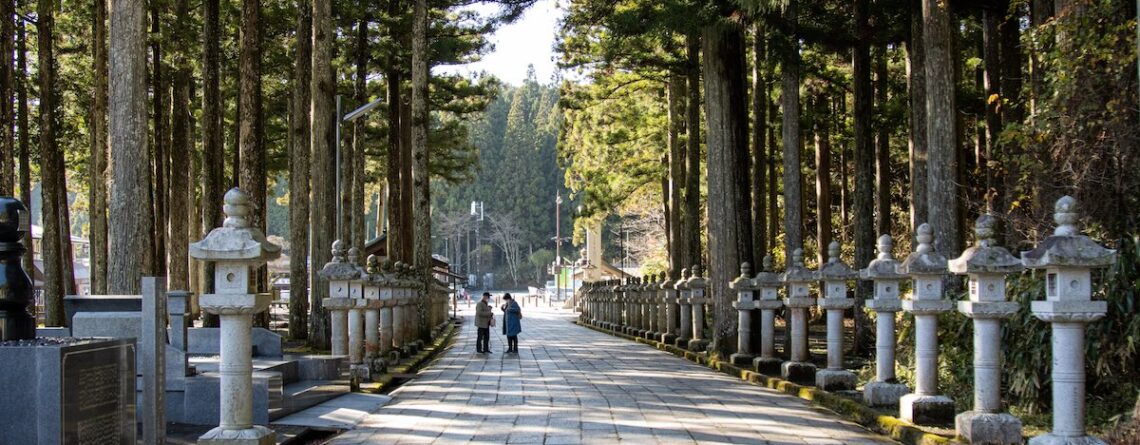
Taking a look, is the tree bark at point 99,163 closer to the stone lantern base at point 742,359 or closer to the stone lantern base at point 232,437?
the stone lantern base at point 742,359

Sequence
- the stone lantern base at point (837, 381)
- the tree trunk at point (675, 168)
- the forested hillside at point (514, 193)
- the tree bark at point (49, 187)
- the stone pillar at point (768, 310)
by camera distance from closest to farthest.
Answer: the stone lantern base at point (837, 381) → the stone pillar at point (768, 310) → the tree bark at point (49, 187) → the tree trunk at point (675, 168) → the forested hillside at point (514, 193)

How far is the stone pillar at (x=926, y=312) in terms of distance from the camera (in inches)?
400

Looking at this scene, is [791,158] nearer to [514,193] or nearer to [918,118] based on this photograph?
[918,118]

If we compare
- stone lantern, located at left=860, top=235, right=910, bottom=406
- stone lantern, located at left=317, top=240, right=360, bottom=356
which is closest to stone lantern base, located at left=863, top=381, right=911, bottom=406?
stone lantern, located at left=860, top=235, right=910, bottom=406

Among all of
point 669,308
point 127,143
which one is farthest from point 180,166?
point 127,143

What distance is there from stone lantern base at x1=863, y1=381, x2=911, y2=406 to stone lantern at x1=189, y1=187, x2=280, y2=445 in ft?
20.1

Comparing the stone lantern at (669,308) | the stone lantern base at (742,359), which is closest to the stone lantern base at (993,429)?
the stone lantern base at (742,359)

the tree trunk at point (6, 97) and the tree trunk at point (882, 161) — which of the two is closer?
the tree trunk at point (6, 97)

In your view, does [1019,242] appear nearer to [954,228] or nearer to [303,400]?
[954,228]

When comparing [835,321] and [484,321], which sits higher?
[835,321]

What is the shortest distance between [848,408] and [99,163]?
59.4ft

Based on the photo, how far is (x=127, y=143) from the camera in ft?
45.7

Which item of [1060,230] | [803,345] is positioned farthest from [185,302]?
[803,345]

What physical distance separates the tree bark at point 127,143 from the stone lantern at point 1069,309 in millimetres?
10669
